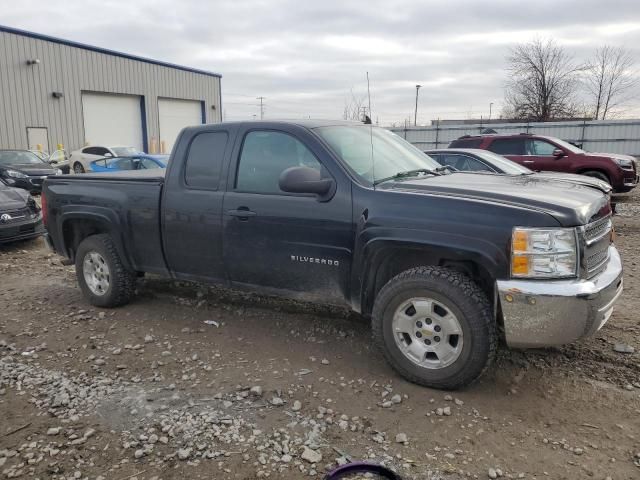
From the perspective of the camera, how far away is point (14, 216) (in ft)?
29.1

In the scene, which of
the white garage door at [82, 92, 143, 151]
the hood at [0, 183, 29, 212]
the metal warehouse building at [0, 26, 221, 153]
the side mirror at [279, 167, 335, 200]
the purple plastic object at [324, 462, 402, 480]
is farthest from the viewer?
the white garage door at [82, 92, 143, 151]

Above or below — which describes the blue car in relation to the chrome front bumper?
above

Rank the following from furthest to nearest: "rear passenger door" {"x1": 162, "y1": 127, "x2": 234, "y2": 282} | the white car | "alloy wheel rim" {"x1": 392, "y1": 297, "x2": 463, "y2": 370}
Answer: the white car < "rear passenger door" {"x1": 162, "y1": 127, "x2": 234, "y2": 282} < "alloy wheel rim" {"x1": 392, "y1": 297, "x2": 463, "y2": 370}

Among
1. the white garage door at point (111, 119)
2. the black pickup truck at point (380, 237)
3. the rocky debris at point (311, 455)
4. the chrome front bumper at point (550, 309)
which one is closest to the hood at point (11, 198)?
the black pickup truck at point (380, 237)

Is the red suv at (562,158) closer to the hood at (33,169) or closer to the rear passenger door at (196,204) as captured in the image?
the rear passenger door at (196,204)

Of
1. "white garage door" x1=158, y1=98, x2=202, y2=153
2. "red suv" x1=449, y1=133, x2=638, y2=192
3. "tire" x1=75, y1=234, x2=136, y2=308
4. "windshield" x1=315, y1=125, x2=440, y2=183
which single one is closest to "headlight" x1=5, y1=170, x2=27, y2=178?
"tire" x1=75, y1=234, x2=136, y2=308

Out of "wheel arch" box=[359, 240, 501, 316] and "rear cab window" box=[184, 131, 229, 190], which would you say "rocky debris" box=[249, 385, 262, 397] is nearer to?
"wheel arch" box=[359, 240, 501, 316]


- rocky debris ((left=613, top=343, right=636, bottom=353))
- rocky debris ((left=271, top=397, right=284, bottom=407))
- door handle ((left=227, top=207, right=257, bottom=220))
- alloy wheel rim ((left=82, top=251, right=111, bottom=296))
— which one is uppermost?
door handle ((left=227, top=207, right=257, bottom=220))

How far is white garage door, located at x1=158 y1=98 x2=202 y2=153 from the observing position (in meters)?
31.9

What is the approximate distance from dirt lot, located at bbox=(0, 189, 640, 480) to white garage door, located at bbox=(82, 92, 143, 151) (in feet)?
82.0

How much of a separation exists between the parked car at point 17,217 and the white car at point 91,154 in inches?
470

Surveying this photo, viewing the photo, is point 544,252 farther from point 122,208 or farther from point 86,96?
point 86,96

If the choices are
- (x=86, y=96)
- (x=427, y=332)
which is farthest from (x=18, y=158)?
(x=427, y=332)

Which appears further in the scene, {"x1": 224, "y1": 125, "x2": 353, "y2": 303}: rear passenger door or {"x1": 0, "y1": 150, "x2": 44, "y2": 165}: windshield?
{"x1": 0, "y1": 150, "x2": 44, "y2": 165}: windshield
